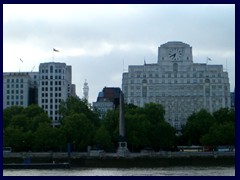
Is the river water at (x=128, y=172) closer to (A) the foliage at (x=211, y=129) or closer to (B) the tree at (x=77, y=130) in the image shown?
(B) the tree at (x=77, y=130)

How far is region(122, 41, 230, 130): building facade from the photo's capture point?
12088cm

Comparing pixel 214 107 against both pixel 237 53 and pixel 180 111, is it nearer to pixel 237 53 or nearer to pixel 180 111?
pixel 180 111

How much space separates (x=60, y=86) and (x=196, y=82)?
30532 mm

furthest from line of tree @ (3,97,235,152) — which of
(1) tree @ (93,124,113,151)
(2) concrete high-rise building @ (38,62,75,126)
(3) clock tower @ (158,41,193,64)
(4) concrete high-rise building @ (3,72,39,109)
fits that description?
(2) concrete high-rise building @ (38,62,75,126)

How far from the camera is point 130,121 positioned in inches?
2975

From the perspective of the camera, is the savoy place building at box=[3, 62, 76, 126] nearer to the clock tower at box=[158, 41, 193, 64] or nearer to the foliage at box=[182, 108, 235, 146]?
the clock tower at box=[158, 41, 193, 64]

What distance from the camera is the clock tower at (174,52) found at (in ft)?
404

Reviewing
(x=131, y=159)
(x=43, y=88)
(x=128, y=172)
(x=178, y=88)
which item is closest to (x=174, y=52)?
(x=178, y=88)

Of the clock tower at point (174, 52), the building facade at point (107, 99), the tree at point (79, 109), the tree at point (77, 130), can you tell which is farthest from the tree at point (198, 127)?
the building facade at point (107, 99)

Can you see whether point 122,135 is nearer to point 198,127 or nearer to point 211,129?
point 211,129

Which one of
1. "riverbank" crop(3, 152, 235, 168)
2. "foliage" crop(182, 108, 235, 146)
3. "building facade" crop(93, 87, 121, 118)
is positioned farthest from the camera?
"building facade" crop(93, 87, 121, 118)

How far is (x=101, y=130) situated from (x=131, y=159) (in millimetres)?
9025

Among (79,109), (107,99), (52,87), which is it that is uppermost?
(52,87)

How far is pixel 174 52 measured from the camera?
123625 mm
